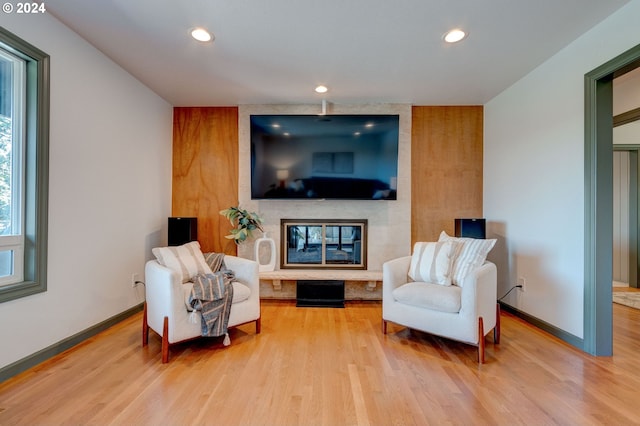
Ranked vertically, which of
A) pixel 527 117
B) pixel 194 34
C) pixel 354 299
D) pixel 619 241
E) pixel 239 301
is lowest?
pixel 354 299

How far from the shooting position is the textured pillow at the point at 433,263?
8.20ft

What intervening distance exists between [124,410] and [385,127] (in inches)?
135

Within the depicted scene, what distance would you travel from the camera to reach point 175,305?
6.91 feet

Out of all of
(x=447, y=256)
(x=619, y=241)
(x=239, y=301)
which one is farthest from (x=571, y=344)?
(x=619, y=241)

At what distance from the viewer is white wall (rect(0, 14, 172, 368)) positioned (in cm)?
199

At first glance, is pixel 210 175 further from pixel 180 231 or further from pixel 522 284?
pixel 522 284

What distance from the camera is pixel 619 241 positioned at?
426cm

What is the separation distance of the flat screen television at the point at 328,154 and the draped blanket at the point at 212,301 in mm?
1524

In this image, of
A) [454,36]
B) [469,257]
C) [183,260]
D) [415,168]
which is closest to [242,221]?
[183,260]

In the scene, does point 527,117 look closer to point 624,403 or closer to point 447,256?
point 447,256

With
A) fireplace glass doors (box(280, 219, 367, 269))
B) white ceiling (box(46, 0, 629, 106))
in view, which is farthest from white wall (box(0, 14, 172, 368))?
fireplace glass doors (box(280, 219, 367, 269))

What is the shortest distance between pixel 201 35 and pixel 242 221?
191 cm

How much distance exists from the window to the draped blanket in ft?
3.36

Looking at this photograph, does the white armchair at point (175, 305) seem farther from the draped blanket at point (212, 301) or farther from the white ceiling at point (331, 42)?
the white ceiling at point (331, 42)
